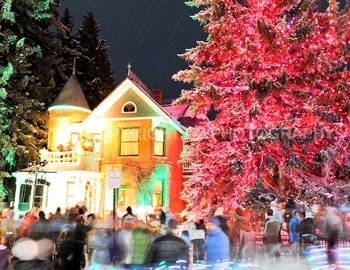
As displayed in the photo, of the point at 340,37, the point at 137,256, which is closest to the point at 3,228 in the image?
the point at 137,256

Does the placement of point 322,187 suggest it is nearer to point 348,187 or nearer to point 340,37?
point 348,187

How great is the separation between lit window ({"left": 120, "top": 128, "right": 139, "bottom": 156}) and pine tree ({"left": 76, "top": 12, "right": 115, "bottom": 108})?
17.6 meters

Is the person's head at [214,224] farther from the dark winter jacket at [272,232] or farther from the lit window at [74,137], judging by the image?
the lit window at [74,137]

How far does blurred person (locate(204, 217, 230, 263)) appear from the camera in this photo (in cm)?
947

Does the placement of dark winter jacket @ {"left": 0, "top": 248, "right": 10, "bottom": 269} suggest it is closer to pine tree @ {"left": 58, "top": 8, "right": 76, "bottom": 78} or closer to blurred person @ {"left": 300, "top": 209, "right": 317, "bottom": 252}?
blurred person @ {"left": 300, "top": 209, "right": 317, "bottom": 252}

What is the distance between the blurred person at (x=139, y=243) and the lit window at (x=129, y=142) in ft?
67.4

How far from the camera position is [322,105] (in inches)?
881

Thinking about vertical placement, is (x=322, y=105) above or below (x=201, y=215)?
above

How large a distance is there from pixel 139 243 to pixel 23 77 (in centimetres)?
2416

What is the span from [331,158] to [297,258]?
7.60m

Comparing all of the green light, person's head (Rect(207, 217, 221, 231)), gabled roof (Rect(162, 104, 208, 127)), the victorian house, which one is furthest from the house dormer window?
person's head (Rect(207, 217, 221, 231))

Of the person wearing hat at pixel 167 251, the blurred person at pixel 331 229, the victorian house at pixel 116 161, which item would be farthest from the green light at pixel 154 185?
the person wearing hat at pixel 167 251

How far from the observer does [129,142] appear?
30016 mm

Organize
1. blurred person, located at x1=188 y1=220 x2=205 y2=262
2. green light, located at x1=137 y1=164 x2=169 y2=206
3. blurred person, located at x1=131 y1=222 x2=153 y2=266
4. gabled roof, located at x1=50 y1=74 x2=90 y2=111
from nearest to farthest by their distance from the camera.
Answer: blurred person, located at x1=131 y1=222 x2=153 y2=266, blurred person, located at x1=188 y1=220 x2=205 y2=262, green light, located at x1=137 y1=164 x2=169 y2=206, gabled roof, located at x1=50 y1=74 x2=90 y2=111
